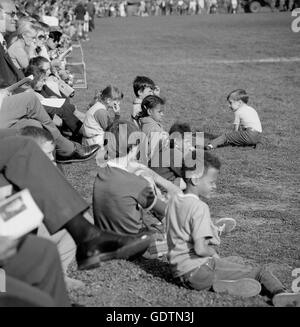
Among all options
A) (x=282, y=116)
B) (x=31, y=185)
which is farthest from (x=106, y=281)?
(x=282, y=116)

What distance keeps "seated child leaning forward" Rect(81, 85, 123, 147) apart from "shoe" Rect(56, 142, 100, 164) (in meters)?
0.15

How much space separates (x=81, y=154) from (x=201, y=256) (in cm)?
405

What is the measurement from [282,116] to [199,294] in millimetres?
7190

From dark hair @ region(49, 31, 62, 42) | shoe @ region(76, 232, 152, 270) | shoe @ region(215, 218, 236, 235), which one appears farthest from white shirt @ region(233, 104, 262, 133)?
shoe @ region(76, 232, 152, 270)

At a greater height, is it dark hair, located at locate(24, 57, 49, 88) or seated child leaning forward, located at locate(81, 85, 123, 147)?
dark hair, located at locate(24, 57, 49, 88)

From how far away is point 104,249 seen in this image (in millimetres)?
3990

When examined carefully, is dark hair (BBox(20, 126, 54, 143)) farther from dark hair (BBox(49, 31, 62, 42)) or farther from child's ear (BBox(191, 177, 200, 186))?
dark hair (BBox(49, 31, 62, 42))

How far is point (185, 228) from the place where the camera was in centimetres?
464

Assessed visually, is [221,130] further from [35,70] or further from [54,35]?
[54,35]

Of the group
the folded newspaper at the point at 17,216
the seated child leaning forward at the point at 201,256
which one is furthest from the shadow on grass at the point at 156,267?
the folded newspaper at the point at 17,216

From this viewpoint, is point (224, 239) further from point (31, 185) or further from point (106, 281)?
point (31, 185)

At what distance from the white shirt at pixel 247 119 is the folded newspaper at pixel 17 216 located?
265 inches

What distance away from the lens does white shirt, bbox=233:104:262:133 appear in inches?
371

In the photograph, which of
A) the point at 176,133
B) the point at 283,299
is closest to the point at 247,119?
the point at 176,133
